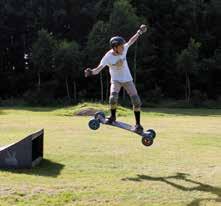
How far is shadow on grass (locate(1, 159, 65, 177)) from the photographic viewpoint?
9605 millimetres

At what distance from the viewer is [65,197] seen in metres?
7.75

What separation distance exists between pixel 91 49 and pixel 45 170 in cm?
3595

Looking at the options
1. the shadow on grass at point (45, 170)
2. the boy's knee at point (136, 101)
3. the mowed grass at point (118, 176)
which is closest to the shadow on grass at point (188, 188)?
the mowed grass at point (118, 176)

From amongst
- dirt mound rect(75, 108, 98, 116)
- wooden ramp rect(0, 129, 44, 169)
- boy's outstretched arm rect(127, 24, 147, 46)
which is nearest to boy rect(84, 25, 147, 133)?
boy's outstretched arm rect(127, 24, 147, 46)

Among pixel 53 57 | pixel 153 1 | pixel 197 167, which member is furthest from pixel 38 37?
pixel 197 167

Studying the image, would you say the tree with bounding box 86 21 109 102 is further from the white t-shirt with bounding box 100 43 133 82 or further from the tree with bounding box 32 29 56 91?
the white t-shirt with bounding box 100 43 133 82

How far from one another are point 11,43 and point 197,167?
43006mm

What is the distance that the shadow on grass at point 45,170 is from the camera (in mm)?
9605

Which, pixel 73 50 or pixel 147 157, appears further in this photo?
pixel 73 50

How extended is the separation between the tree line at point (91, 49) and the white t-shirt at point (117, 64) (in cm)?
3530

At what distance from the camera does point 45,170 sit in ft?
32.8

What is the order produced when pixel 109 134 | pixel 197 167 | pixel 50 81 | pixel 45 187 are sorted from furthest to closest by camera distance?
pixel 50 81 < pixel 109 134 < pixel 197 167 < pixel 45 187

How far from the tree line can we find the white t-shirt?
116ft

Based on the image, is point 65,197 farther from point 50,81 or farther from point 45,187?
point 50,81
